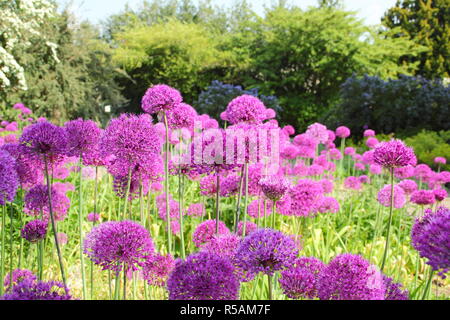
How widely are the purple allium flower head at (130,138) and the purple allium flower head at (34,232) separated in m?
0.37

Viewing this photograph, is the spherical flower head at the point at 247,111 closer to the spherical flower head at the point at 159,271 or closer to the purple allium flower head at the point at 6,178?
the spherical flower head at the point at 159,271

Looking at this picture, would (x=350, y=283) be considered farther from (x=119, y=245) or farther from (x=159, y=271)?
(x=159, y=271)

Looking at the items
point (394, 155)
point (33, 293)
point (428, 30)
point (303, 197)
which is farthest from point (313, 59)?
point (33, 293)

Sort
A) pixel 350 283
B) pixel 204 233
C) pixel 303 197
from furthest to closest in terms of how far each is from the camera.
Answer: pixel 303 197
pixel 204 233
pixel 350 283

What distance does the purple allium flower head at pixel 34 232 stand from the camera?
1.42 m

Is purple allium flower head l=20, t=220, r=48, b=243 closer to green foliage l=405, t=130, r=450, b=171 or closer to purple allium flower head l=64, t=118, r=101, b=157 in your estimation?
purple allium flower head l=64, t=118, r=101, b=157

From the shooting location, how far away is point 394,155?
4.68 ft

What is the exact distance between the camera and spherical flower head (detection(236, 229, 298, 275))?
939 millimetres

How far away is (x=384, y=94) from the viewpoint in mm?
12070

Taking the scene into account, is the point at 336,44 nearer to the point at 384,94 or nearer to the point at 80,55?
the point at 384,94

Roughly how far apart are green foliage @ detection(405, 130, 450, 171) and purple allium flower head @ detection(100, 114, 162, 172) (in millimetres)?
7634

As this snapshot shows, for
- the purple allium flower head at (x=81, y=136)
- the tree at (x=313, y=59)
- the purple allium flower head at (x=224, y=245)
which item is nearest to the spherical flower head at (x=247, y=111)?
the purple allium flower head at (x=81, y=136)

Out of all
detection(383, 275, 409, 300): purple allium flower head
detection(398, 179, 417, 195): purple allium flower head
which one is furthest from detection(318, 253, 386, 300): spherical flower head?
detection(398, 179, 417, 195): purple allium flower head

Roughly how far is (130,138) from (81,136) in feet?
0.66
